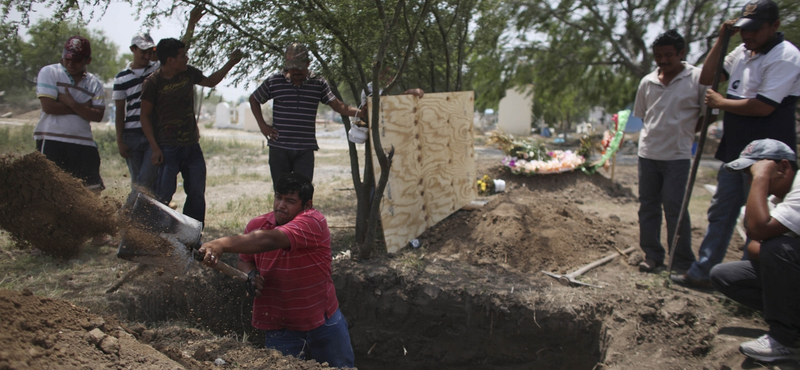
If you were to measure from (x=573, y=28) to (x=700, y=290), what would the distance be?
13551 mm

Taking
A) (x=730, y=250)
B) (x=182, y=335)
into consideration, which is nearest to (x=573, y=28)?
(x=730, y=250)

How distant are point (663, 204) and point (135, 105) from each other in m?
4.58

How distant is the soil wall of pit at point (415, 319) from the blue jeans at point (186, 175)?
587 mm

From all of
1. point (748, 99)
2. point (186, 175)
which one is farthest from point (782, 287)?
point (186, 175)

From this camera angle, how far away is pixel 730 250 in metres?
4.85

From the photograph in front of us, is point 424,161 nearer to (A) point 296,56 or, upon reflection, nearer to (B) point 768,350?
(A) point 296,56

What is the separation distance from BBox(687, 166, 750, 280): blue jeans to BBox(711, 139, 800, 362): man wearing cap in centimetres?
59

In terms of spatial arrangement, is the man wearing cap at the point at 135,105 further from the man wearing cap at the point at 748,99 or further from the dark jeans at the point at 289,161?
the man wearing cap at the point at 748,99

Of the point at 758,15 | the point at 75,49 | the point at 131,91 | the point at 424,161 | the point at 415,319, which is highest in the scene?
the point at 758,15

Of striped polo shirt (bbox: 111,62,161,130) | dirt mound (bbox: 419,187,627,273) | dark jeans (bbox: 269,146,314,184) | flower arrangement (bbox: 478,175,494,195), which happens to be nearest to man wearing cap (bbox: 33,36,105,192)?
striped polo shirt (bbox: 111,62,161,130)

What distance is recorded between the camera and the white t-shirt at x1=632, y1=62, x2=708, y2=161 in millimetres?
4078

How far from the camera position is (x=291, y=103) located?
4301 mm

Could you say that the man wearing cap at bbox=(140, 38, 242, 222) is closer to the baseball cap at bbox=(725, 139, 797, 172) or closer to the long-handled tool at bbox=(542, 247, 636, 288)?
the long-handled tool at bbox=(542, 247, 636, 288)

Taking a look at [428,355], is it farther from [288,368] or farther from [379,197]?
[288,368]
